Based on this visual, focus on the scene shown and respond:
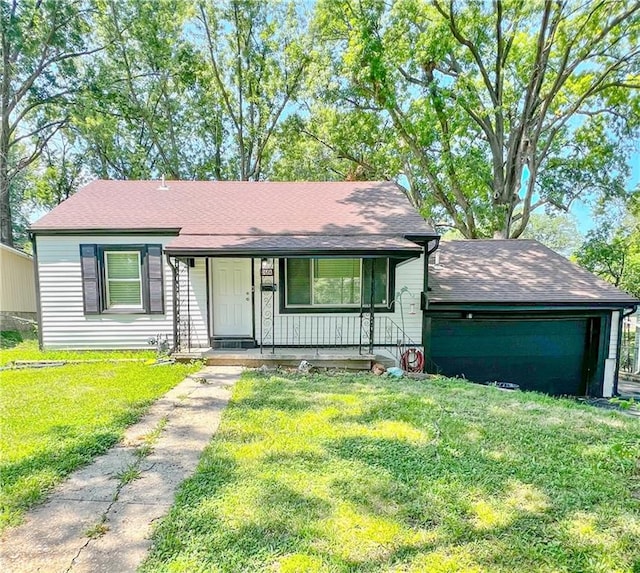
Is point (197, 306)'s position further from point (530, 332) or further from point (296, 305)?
point (530, 332)

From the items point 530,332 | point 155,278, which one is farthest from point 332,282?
point 530,332

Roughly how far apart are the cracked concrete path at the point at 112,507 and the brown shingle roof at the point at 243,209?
4.77 meters

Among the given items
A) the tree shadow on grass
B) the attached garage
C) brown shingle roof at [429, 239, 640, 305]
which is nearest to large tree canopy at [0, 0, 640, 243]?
brown shingle roof at [429, 239, 640, 305]

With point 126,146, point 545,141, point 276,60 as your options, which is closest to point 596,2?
point 545,141

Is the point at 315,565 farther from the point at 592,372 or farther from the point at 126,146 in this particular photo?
the point at 126,146

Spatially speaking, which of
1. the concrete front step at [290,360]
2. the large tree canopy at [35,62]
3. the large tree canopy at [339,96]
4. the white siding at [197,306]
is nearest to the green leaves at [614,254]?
the large tree canopy at [339,96]

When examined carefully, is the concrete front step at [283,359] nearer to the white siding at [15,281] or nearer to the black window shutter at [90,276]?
the black window shutter at [90,276]

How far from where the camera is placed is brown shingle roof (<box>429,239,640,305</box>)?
313 inches

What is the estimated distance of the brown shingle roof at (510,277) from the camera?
26.1 feet

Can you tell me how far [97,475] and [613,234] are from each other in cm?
2008

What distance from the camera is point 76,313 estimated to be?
786cm

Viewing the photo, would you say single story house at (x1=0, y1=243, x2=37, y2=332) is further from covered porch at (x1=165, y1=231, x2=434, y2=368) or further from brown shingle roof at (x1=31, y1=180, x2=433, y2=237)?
covered porch at (x1=165, y1=231, x2=434, y2=368)

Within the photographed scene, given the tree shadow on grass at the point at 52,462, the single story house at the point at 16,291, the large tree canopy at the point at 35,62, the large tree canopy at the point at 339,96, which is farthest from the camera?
the large tree canopy at the point at 35,62

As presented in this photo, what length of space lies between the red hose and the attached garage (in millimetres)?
271
